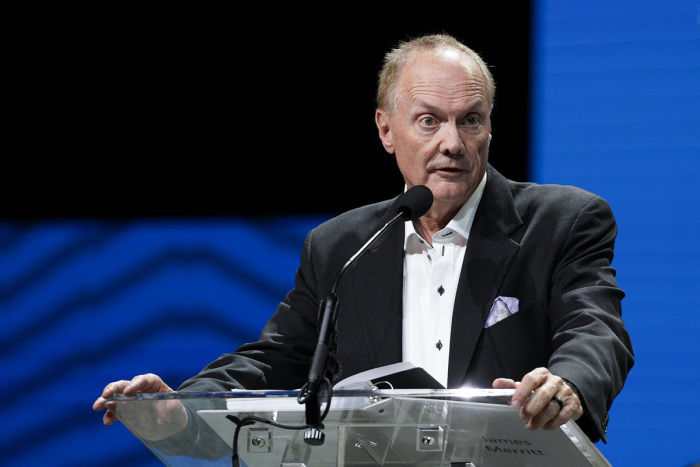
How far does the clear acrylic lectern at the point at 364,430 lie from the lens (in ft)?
4.00

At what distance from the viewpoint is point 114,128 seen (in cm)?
326

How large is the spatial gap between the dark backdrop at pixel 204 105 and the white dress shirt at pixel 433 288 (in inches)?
33.5

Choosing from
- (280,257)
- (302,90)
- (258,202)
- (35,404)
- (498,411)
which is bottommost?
(35,404)

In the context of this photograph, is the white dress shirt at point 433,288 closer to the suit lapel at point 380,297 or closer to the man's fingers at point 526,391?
the suit lapel at point 380,297

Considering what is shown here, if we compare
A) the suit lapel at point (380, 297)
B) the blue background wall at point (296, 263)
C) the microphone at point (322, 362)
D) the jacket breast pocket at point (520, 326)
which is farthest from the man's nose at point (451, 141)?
the microphone at point (322, 362)

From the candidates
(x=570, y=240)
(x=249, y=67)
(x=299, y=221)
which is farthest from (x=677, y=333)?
(x=249, y=67)

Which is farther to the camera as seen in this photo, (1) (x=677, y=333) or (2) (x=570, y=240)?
(1) (x=677, y=333)

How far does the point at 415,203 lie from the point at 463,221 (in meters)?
0.58

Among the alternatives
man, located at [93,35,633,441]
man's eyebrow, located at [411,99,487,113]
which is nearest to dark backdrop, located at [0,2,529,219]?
man, located at [93,35,633,441]

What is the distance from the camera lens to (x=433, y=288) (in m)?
2.10

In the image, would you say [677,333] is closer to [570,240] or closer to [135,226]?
[570,240]

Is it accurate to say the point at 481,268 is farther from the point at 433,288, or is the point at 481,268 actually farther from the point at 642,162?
the point at 642,162

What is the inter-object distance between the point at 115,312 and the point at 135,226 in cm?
33

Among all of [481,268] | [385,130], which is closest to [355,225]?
[385,130]
